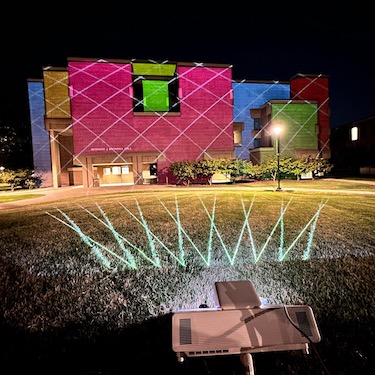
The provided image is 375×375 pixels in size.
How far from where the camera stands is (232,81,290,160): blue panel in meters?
25.2

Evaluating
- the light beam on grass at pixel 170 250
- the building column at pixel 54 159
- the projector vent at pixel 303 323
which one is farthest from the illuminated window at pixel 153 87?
the projector vent at pixel 303 323

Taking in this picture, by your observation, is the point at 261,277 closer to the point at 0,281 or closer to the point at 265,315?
the point at 265,315

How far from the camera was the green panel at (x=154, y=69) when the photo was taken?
799 inches

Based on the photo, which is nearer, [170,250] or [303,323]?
Result: [303,323]

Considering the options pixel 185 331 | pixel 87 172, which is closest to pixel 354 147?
pixel 87 172

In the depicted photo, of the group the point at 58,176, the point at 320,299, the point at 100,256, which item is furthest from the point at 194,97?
the point at 320,299

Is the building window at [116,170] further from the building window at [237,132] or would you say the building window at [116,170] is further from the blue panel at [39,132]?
the building window at [237,132]

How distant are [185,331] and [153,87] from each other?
2106 cm

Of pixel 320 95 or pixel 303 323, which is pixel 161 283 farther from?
pixel 320 95

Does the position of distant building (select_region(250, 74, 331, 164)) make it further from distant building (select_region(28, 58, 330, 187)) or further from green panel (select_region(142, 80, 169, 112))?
green panel (select_region(142, 80, 169, 112))

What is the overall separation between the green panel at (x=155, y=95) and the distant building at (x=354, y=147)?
17358mm

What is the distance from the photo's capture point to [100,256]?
4.61m

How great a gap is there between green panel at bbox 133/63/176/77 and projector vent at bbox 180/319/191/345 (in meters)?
21.2

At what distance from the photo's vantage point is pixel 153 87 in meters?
20.7
